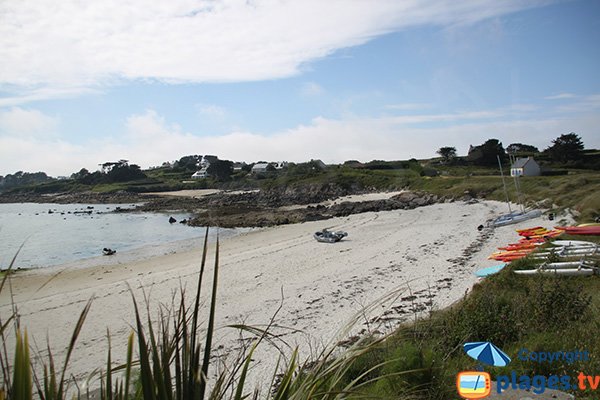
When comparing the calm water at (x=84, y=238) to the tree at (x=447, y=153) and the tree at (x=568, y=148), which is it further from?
the tree at (x=447, y=153)

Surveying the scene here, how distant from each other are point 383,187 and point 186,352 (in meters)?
64.6

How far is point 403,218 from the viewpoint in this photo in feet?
119

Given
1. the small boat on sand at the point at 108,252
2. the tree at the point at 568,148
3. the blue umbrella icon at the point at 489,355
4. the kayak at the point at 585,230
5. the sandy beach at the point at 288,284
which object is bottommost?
the small boat on sand at the point at 108,252

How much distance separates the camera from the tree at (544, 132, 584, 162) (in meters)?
54.2

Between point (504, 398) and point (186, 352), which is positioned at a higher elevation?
point (186, 352)

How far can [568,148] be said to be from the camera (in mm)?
54469

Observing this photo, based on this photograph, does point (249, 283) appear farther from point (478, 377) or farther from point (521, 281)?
point (478, 377)

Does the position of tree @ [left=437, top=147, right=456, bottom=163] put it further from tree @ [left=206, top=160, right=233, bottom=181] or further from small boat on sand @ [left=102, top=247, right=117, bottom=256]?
small boat on sand @ [left=102, top=247, right=117, bottom=256]

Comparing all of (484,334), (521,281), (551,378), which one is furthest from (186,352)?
(521,281)

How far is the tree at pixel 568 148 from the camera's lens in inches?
2133

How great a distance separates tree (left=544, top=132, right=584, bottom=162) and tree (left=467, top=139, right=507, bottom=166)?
9697 millimetres

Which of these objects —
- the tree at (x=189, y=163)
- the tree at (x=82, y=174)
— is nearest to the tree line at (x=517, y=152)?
the tree at (x=189, y=163)

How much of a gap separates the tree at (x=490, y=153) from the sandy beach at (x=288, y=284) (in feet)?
132

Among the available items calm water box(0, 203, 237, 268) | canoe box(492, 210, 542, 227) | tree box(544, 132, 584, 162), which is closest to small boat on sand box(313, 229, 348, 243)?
canoe box(492, 210, 542, 227)
